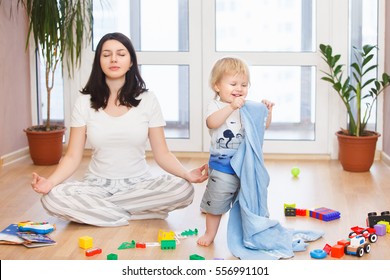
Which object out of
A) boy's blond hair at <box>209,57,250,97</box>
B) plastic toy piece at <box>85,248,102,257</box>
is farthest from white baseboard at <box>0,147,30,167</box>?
boy's blond hair at <box>209,57,250,97</box>

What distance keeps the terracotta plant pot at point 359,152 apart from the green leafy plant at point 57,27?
193 centimetres

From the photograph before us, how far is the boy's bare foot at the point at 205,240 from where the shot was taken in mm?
3096

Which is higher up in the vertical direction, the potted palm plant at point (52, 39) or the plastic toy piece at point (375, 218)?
the potted palm plant at point (52, 39)

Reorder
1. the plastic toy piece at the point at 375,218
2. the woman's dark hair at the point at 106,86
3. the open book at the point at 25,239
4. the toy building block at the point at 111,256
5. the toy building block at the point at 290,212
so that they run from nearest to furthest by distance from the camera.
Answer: the toy building block at the point at 111,256
the open book at the point at 25,239
the plastic toy piece at the point at 375,218
the woman's dark hair at the point at 106,86
the toy building block at the point at 290,212

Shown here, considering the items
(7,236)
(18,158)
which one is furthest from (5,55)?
(7,236)

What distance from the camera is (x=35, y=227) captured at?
128 inches

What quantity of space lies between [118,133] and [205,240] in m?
0.71

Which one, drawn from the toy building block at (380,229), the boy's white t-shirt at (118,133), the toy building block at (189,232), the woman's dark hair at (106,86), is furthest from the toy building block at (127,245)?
the toy building block at (380,229)

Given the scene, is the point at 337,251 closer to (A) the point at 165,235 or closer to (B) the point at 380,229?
(B) the point at 380,229

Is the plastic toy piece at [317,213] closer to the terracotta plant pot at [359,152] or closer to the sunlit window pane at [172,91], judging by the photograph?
the terracotta plant pot at [359,152]

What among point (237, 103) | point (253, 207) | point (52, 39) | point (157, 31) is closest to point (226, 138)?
point (237, 103)

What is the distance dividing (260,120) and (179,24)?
96.0 inches

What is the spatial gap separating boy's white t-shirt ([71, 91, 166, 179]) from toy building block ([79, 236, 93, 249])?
523 mm
